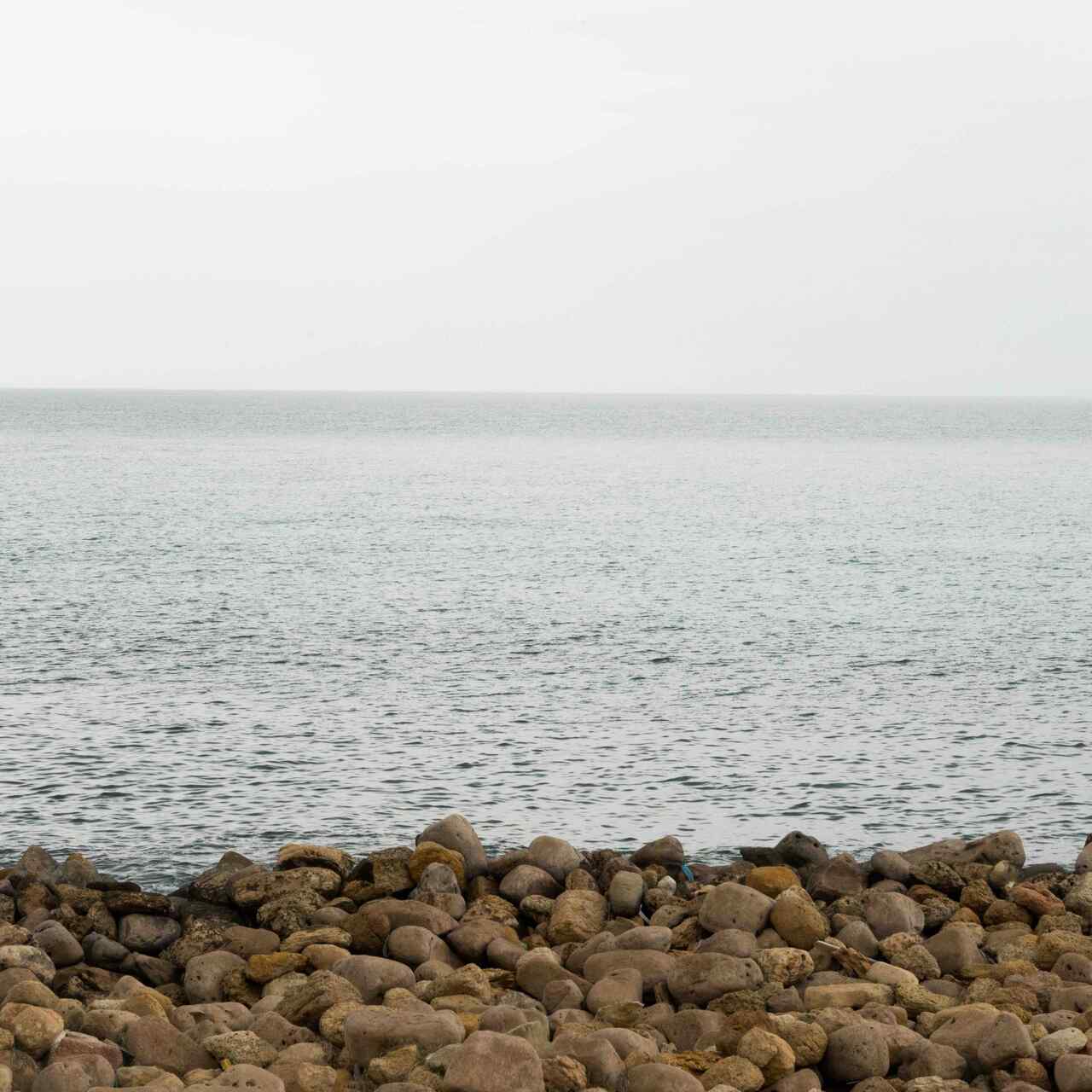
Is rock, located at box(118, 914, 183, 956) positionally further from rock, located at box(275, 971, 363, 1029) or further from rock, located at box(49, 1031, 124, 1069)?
rock, located at box(49, 1031, 124, 1069)

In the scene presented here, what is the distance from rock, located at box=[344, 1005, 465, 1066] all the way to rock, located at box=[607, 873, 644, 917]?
4.66 meters

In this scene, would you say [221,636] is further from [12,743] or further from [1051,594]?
[1051,594]

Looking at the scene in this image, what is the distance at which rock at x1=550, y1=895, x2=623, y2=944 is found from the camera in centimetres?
1589

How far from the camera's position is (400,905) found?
1580cm

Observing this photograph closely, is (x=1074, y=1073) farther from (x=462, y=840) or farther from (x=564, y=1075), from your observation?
(x=462, y=840)

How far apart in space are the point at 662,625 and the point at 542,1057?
97.2 feet

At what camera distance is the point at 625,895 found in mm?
16578

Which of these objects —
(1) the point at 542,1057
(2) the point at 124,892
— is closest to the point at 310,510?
(2) the point at 124,892

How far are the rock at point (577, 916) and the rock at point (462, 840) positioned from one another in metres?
1.32

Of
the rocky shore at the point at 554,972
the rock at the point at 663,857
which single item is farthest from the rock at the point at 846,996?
the rock at the point at 663,857

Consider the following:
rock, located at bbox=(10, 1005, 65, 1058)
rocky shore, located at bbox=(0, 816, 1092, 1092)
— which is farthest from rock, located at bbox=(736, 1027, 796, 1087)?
rock, located at bbox=(10, 1005, 65, 1058)

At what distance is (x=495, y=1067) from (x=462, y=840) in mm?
6623

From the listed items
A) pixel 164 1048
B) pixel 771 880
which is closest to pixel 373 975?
pixel 164 1048

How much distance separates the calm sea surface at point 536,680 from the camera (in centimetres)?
2266
